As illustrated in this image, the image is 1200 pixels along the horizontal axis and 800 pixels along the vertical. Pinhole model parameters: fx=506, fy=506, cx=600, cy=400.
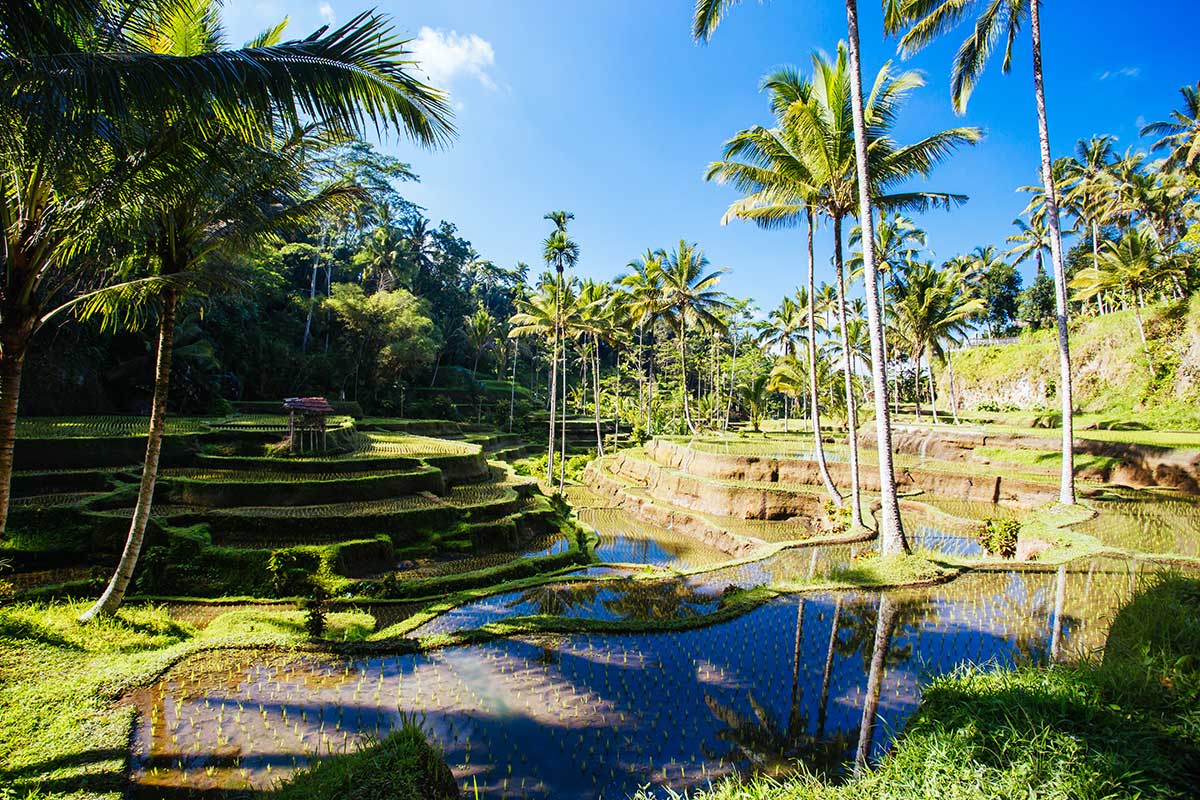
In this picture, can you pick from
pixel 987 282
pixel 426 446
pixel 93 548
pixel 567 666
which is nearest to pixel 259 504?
pixel 93 548

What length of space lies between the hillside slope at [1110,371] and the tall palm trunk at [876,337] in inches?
877

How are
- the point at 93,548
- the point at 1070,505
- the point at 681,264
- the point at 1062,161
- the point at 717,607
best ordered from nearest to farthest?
the point at 717,607 < the point at 93,548 < the point at 1070,505 < the point at 681,264 < the point at 1062,161

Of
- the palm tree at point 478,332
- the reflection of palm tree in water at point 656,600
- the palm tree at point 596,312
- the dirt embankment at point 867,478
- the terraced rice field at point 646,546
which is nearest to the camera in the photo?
the reflection of palm tree in water at point 656,600

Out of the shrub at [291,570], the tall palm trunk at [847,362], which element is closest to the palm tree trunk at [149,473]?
the shrub at [291,570]

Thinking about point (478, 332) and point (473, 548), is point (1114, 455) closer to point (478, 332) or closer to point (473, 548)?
point (473, 548)

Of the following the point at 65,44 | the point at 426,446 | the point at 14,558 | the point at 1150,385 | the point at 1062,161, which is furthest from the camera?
the point at 1062,161

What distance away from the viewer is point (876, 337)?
10.2m

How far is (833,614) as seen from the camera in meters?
7.82

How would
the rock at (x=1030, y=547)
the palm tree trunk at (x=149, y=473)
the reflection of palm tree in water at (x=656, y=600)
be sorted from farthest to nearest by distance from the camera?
the rock at (x=1030, y=547)
the reflection of palm tree in water at (x=656, y=600)
the palm tree trunk at (x=149, y=473)

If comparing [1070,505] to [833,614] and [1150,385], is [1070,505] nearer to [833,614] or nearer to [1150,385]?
[833,614]

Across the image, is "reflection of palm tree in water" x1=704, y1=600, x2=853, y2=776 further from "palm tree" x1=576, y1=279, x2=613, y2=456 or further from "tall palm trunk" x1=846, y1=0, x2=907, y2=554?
"palm tree" x1=576, y1=279, x2=613, y2=456

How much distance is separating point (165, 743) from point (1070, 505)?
1812 centimetres

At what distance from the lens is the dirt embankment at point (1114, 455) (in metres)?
15.7

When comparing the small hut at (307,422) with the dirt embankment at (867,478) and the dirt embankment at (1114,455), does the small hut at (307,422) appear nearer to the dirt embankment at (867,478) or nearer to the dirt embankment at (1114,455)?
the dirt embankment at (867,478)
